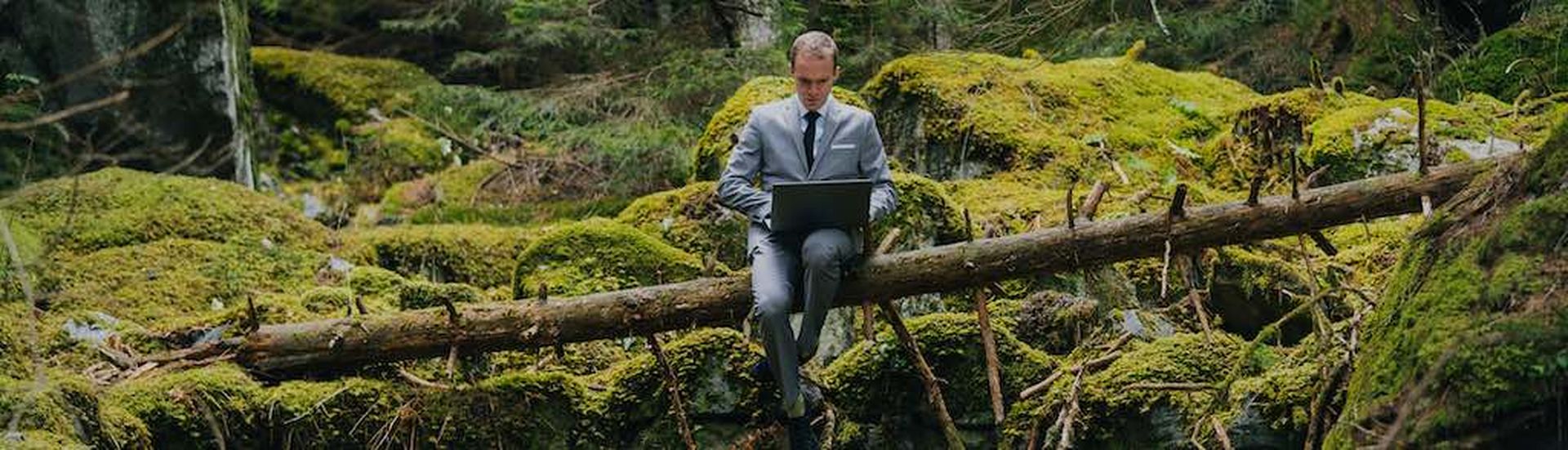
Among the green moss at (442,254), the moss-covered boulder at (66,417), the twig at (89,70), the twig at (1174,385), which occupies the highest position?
the twig at (89,70)

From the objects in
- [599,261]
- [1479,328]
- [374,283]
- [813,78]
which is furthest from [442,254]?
[1479,328]

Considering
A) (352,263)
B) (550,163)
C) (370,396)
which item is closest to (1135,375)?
(370,396)

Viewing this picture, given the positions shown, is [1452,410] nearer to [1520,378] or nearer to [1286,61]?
[1520,378]

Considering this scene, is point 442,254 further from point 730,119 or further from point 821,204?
point 821,204

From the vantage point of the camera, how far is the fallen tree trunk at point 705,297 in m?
6.73

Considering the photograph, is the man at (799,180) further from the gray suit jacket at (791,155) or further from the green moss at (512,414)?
the green moss at (512,414)

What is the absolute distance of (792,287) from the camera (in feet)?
20.7

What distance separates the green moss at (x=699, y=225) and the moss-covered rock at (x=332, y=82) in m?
7.29

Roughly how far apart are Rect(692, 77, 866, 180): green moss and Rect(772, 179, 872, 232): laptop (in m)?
3.09

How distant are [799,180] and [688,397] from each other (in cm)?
119

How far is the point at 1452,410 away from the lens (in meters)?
4.48

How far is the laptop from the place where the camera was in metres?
6.12

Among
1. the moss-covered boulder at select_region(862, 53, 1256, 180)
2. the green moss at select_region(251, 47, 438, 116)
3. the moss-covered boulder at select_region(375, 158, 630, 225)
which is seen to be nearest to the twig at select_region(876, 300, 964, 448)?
the moss-covered boulder at select_region(862, 53, 1256, 180)

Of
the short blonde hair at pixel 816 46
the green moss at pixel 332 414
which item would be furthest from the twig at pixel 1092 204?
the green moss at pixel 332 414
